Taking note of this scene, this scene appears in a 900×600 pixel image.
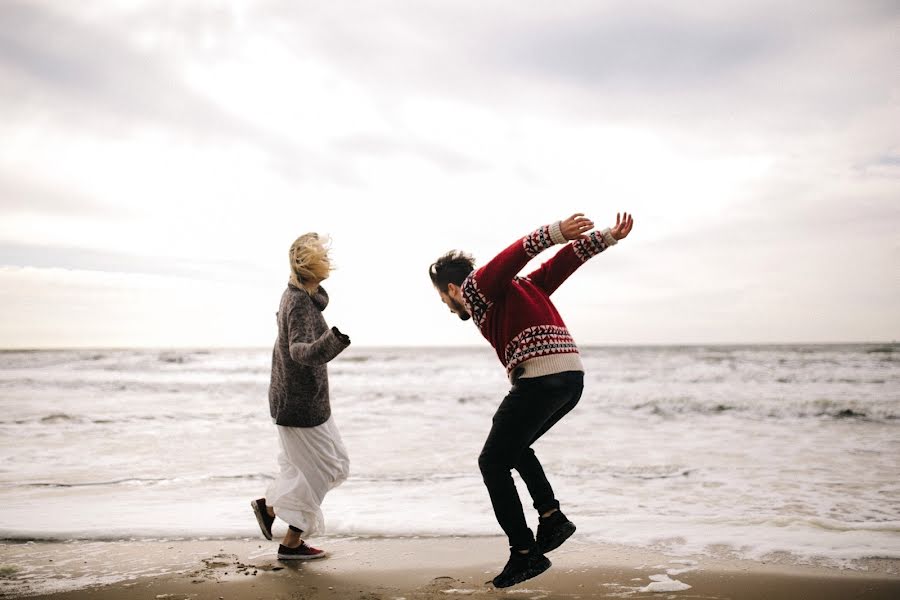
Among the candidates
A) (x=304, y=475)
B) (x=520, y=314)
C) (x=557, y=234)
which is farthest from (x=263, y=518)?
(x=557, y=234)

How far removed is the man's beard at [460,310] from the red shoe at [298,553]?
1.71 metres

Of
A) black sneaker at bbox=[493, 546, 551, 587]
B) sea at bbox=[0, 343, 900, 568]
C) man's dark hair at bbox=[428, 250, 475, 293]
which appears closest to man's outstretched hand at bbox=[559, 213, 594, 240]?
man's dark hair at bbox=[428, 250, 475, 293]

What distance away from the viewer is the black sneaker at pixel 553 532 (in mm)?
2955

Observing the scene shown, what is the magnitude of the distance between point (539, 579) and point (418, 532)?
1.15m

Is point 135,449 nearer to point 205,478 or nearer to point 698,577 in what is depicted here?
point 205,478

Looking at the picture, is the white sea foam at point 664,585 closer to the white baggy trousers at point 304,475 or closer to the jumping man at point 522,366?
the jumping man at point 522,366

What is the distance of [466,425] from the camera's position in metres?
10.1

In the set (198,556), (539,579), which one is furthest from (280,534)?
(539,579)

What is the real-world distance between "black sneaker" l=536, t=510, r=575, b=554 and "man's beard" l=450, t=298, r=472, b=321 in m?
1.00

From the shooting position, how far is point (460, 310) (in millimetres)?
3082

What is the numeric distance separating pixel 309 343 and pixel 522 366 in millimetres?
1249

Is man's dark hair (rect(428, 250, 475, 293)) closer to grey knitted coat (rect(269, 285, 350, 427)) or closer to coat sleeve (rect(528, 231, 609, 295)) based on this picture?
coat sleeve (rect(528, 231, 609, 295))

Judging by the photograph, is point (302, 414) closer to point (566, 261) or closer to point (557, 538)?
point (557, 538)

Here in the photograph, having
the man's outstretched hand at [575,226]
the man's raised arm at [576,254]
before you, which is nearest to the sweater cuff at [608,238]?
the man's raised arm at [576,254]
